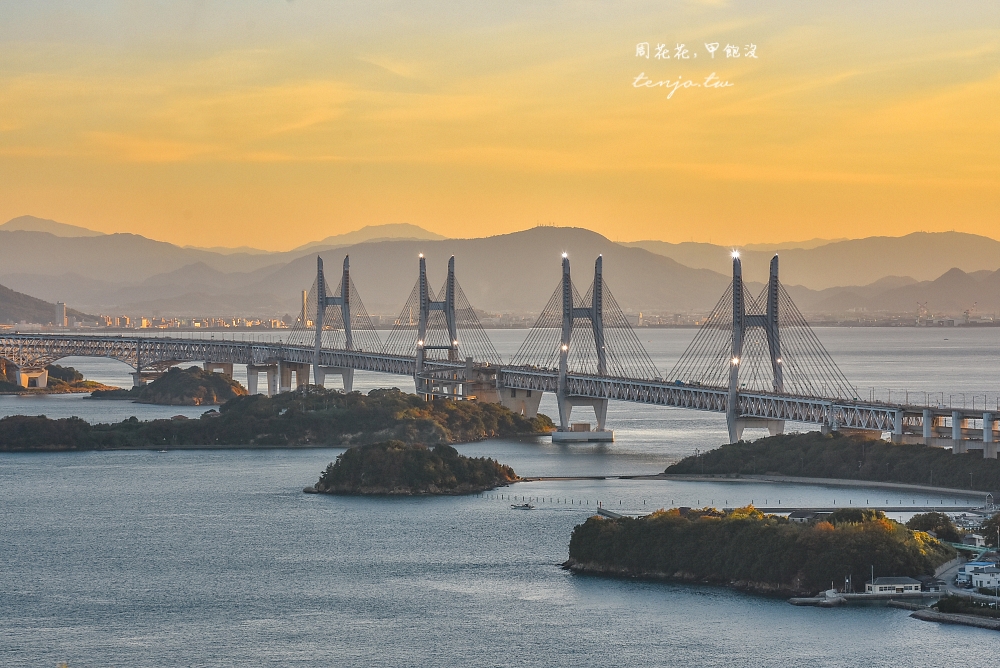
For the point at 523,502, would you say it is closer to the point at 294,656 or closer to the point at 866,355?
the point at 294,656

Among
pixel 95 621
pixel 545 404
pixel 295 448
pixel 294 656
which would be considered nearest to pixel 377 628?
pixel 294 656

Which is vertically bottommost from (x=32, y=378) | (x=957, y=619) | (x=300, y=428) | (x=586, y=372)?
(x=957, y=619)

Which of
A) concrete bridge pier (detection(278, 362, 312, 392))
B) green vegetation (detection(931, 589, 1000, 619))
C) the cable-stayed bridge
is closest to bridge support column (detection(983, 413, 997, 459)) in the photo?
the cable-stayed bridge

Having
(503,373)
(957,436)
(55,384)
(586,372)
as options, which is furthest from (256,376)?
(957,436)

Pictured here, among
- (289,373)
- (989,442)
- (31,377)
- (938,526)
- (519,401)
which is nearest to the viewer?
(938,526)

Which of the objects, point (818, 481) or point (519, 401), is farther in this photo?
point (519, 401)

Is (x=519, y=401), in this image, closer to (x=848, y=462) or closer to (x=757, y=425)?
(x=757, y=425)
